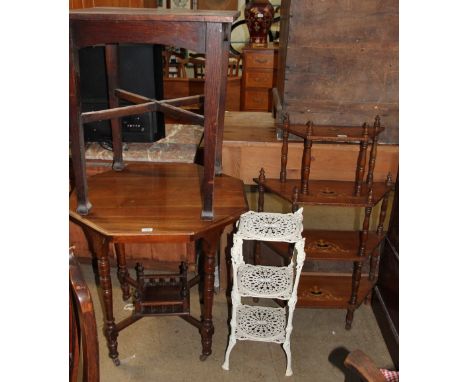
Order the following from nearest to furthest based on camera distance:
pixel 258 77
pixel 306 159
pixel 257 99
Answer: pixel 306 159
pixel 258 77
pixel 257 99

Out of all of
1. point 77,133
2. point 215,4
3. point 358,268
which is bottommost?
point 358,268

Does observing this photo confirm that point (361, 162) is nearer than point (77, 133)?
No

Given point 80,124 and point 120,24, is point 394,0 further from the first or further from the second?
point 80,124

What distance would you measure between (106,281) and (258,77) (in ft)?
10.3

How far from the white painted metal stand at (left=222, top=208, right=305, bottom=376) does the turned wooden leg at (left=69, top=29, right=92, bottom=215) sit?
595 millimetres

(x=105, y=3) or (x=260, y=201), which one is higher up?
(x=105, y=3)

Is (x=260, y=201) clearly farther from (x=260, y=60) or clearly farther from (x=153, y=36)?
(x=260, y=60)

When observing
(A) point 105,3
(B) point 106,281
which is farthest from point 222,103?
(A) point 105,3

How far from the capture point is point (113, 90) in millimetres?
2014

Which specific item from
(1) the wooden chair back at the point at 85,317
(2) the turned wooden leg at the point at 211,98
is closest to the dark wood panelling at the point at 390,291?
(2) the turned wooden leg at the point at 211,98

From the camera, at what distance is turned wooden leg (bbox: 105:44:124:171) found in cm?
196

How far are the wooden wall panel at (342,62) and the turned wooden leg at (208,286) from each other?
79 centimetres

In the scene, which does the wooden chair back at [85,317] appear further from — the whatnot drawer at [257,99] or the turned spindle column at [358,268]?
the whatnot drawer at [257,99]

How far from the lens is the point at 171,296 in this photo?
2.04 m
